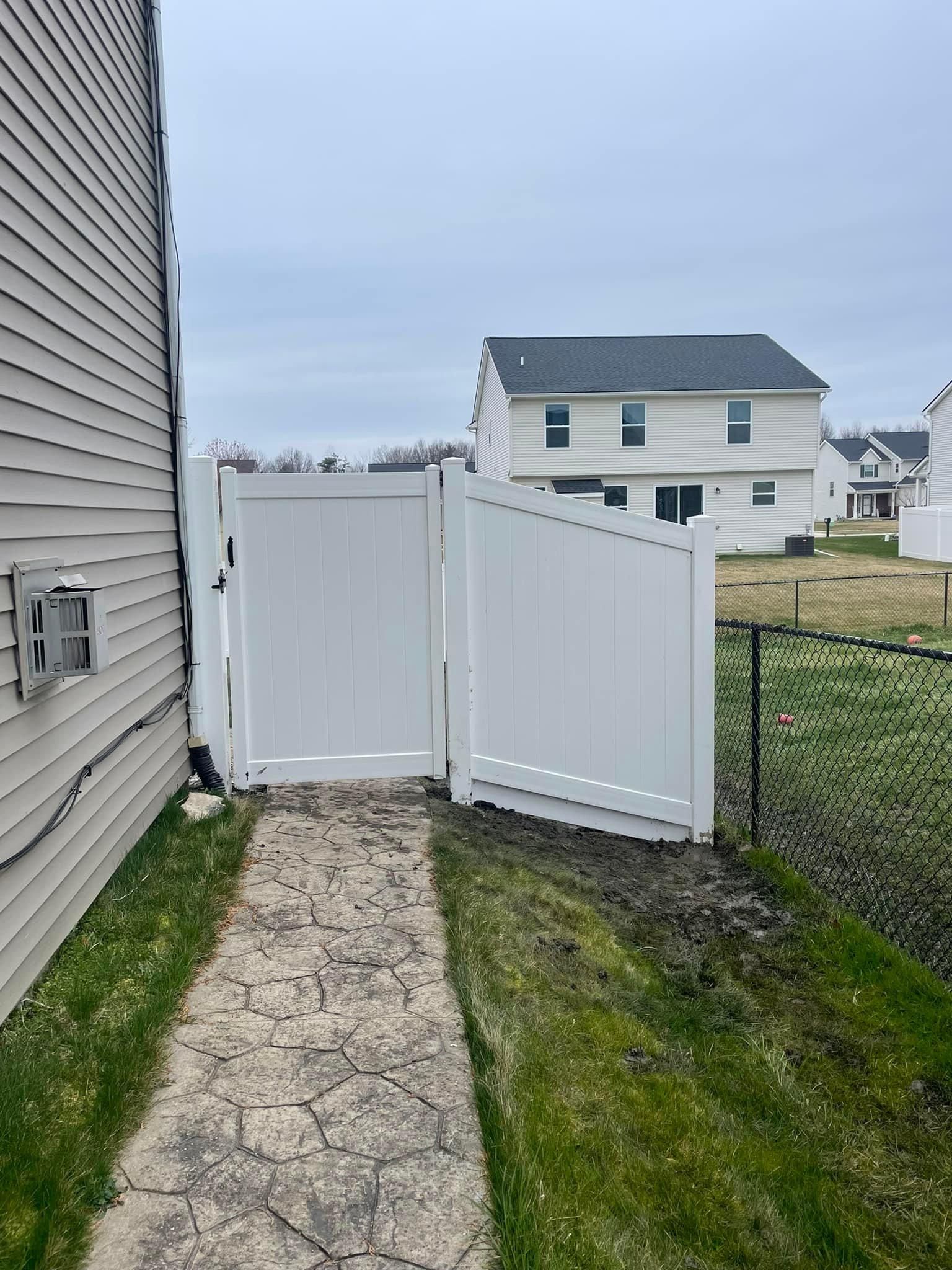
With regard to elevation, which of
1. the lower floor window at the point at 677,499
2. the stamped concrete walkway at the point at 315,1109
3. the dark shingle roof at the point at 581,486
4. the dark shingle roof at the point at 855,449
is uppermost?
the dark shingle roof at the point at 855,449

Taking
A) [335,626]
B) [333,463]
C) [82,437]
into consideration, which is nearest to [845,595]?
[335,626]

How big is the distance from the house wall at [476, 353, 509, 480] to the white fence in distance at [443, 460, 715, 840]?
76.5 ft

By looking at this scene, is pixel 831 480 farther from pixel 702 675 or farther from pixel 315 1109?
pixel 315 1109

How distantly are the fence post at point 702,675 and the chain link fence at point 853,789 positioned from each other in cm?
21

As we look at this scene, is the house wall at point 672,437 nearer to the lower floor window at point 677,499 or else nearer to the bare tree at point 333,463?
the lower floor window at point 677,499

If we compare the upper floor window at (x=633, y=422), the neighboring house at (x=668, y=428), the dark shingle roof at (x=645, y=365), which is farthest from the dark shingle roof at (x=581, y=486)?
the dark shingle roof at (x=645, y=365)

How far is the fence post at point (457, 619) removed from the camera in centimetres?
437

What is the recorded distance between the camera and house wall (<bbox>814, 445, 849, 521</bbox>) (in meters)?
54.9

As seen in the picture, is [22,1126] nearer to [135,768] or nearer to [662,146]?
[135,768]

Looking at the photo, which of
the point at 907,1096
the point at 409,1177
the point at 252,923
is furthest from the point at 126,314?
the point at 907,1096

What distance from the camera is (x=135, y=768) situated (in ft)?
12.5

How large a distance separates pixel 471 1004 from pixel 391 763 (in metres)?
1.94

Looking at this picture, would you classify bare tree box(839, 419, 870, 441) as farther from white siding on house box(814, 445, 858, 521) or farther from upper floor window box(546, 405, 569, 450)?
upper floor window box(546, 405, 569, 450)

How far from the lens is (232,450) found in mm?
34906
